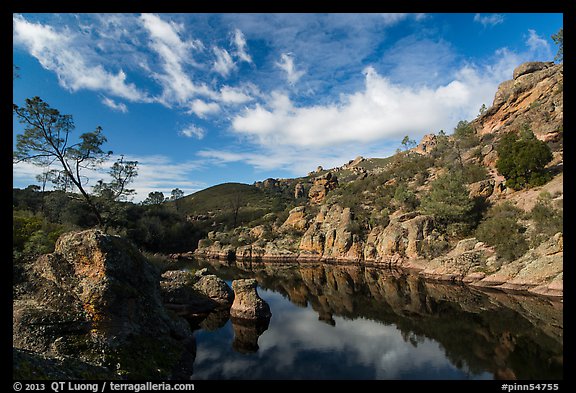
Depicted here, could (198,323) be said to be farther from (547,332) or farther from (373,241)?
(373,241)

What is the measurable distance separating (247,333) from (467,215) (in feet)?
115

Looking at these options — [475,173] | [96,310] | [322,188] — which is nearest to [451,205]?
[475,173]

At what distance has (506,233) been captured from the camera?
28.5m

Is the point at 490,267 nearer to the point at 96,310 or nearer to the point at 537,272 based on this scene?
the point at 537,272

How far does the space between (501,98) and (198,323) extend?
8164 cm

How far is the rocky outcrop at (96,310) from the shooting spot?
28.9ft

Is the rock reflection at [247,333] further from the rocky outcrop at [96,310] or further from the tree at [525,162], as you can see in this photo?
the tree at [525,162]

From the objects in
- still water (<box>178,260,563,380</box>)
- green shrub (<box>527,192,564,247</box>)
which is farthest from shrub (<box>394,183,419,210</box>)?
still water (<box>178,260,563,380</box>)

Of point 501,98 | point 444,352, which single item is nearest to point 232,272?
point 444,352

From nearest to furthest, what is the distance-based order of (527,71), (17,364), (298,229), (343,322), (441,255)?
(17,364), (343,322), (441,255), (298,229), (527,71)

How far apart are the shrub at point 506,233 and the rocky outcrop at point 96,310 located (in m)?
28.9

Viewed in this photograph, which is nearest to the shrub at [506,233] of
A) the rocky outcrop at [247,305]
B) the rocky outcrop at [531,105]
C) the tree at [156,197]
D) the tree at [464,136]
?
the rocky outcrop at [531,105]

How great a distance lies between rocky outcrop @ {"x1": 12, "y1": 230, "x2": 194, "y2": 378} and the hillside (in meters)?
26.5

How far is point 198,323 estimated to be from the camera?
61.2ft
